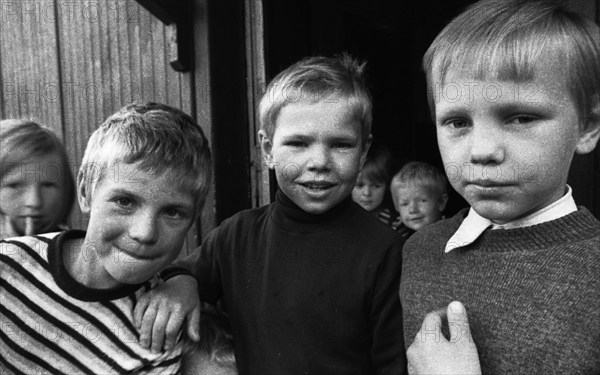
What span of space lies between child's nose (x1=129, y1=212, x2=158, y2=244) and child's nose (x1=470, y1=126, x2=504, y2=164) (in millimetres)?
759

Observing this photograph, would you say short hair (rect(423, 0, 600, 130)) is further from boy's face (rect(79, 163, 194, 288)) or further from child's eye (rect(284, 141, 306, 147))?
boy's face (rect(79, 163, 194, 288))

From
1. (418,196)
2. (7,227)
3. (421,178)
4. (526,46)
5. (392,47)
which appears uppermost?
(392,47)

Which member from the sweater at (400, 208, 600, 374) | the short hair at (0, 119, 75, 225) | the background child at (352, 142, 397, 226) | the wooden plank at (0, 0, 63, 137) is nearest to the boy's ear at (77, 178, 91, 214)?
the short hair at (0, 119, 75, 225)

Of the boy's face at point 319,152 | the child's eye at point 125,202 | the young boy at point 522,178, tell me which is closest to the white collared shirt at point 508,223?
the young boy at point 522,178

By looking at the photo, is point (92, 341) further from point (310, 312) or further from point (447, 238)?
point (447, 238)

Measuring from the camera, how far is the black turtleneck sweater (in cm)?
152

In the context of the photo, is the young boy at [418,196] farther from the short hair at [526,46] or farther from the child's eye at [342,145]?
the short hair at [526,46]

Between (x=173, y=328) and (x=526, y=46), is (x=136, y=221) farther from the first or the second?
(x=526, y=46)

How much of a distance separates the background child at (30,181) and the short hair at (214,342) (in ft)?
1.97

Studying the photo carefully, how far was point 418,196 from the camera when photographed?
381 cm

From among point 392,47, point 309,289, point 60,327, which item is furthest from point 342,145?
point 392,47

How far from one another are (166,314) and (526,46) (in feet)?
3.36

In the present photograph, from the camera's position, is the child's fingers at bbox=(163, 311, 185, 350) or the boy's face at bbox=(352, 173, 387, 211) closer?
the child's fingers at bbox=(163, 311, 185, 350)

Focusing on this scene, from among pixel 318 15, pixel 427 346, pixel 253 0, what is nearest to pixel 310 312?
pixel 427 346
